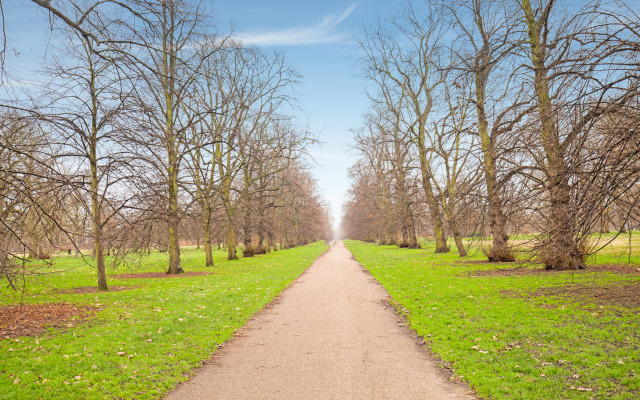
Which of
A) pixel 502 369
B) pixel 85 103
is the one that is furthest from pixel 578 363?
pixel 85 103

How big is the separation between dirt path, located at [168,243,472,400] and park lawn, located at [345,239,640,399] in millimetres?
610

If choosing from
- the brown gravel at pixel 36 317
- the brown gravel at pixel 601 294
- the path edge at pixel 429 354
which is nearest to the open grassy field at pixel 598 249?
the brown gravel at pixel 601 294

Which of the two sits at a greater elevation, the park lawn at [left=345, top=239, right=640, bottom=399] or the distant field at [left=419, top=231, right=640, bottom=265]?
the distant field at [left=419, top=231, right=640, bottom=265]

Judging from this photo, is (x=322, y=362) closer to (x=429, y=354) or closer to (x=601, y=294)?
(x=429, y=354)

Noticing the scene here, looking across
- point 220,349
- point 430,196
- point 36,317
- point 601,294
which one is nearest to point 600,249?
point 601,294

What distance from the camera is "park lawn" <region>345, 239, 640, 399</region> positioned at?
199 inches

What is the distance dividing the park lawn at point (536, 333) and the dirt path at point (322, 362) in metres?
0.61

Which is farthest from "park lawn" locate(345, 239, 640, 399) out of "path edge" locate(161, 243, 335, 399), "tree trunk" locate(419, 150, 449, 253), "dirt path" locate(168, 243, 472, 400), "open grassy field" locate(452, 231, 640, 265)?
"tree trunk" locate(419, 150, 449, 253)

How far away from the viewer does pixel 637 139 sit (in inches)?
198

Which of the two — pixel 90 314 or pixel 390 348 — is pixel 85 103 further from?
pixel 390 348

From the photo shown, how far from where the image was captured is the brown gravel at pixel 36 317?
8084mm

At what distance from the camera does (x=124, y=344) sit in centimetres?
723

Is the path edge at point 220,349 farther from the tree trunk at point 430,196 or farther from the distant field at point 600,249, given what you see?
the tree trunk at point 430,196

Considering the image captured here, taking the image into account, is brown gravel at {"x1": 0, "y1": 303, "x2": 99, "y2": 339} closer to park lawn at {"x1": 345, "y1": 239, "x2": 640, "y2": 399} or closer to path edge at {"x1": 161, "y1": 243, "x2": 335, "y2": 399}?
path edge at {"x1": 161, "y1": 243, "x2": 335, "y2": 399}
